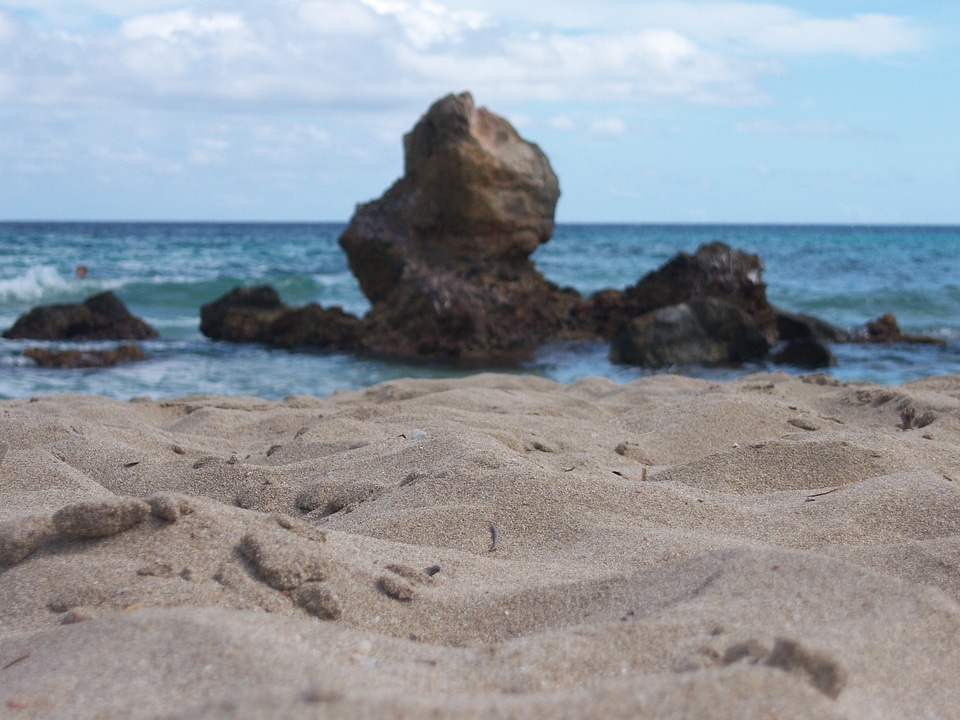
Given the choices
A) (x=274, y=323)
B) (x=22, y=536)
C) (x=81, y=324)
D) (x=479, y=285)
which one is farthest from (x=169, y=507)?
(x=81, y=324)

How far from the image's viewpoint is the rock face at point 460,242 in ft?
31.5

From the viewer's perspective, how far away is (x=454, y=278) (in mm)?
9969

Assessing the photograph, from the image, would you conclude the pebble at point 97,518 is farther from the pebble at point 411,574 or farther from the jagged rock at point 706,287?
the jagged rock at point 706,287

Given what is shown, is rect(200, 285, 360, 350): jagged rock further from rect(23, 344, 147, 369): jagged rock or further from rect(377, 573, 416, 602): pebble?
rect(377, 573, 416, 602): pebble

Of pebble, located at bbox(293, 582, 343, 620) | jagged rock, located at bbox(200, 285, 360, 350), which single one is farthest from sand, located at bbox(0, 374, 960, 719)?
jagged rock, located at bbox(200, 285, 360, 350)

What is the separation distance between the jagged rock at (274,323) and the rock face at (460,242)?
1.22 ft

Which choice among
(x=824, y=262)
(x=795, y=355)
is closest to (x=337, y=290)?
(x=795, y=355)

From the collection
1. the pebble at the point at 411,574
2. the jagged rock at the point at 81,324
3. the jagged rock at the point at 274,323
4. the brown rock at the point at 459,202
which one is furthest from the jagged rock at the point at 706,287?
the pebble at the point at 411,574

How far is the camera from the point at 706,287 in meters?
9.91

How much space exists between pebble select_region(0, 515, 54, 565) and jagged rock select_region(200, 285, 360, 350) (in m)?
8.06

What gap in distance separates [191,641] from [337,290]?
59.0ft

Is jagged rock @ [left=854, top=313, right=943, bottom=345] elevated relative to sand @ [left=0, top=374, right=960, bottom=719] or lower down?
lower down

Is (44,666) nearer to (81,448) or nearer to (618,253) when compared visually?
(81,448)

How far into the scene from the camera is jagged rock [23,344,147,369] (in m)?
8.64
